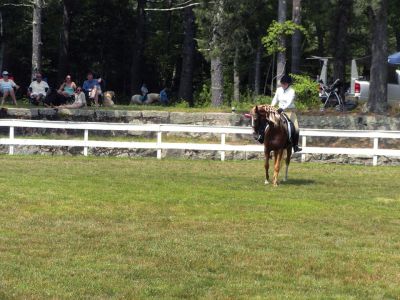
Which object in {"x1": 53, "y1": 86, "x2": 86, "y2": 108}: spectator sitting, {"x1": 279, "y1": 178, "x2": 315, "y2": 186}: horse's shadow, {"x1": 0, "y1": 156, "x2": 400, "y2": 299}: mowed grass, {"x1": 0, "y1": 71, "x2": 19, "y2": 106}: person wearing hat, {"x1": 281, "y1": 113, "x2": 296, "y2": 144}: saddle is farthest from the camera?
{"x1": 0, "y1": 71, "x2": 19, "y2": 106}: person wearing hat

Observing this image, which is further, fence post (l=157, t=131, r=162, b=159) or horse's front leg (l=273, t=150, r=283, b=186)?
fence post (l=157, t=131, r=162, b=159)

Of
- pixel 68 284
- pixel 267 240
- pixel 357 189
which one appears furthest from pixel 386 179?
pixel 68 284

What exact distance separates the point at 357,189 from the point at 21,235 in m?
8.70

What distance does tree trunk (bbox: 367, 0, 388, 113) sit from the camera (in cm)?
2717

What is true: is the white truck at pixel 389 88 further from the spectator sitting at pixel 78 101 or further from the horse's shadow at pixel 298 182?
the horse's shadow at pixel 298 182

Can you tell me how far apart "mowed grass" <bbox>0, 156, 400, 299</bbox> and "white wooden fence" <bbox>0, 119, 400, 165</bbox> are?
4961 mm

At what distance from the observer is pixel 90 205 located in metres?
14.3

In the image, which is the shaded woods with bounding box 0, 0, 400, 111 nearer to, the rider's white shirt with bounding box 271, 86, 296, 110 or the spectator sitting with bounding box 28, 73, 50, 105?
the spectator sitting with bounding box 28, 73, 50, 105

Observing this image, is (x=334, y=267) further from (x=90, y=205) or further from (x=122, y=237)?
(x=90, y=205)

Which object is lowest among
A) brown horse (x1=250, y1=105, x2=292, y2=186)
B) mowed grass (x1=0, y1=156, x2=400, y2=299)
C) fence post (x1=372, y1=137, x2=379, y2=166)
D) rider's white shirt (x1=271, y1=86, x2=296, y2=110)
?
mowed grass (x1=0, y1=156, x2=400, y2=299)

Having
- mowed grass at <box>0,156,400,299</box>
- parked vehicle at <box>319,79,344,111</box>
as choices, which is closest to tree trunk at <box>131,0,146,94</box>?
parked vehicle at <box>319,79,344,111</box>

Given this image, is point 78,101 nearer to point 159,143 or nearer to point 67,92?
point 67,92

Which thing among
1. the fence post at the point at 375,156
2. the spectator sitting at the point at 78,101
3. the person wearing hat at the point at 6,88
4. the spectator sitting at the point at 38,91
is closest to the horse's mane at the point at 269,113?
the fence post at the point at 375,156

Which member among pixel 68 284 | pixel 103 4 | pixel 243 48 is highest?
pixel 103 4
